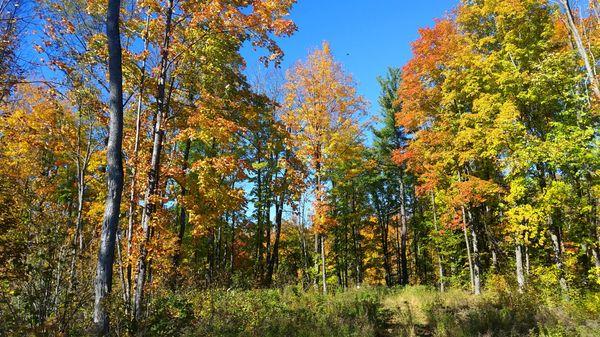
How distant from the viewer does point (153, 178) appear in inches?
368

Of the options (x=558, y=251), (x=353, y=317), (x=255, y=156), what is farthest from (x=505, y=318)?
(x=255, y=156)

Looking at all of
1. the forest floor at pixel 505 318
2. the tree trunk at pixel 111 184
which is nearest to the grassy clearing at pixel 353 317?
the forest floor at pixel 505 318

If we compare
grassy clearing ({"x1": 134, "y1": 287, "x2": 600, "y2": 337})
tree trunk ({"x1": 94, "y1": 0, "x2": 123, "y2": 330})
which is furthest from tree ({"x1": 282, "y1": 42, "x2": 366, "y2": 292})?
tree trunk ({"x1": 94, "y1": 0, "x2": 123, "y2": 330})

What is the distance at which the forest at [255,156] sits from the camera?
8.41 metres

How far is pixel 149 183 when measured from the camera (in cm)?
929

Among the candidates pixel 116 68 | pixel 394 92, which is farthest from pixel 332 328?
pixel 394 92

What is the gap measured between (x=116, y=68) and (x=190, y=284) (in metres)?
8.01

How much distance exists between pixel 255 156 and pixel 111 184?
750 centimetres

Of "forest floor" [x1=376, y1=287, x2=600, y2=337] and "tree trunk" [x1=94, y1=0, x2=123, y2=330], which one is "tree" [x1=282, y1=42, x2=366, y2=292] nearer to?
"forest floor" [x1=376, y1=287, x2=600, y2=337]

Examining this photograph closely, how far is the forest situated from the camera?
331 inches

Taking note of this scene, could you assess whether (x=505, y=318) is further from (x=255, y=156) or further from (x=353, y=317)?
(x=255, y=156)

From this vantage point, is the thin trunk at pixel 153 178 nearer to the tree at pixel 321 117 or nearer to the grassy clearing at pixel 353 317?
the grassy clearing at pixel 353 317

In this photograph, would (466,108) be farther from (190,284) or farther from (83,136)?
(83,136)

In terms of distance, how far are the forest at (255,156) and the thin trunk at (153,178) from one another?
5 cm
